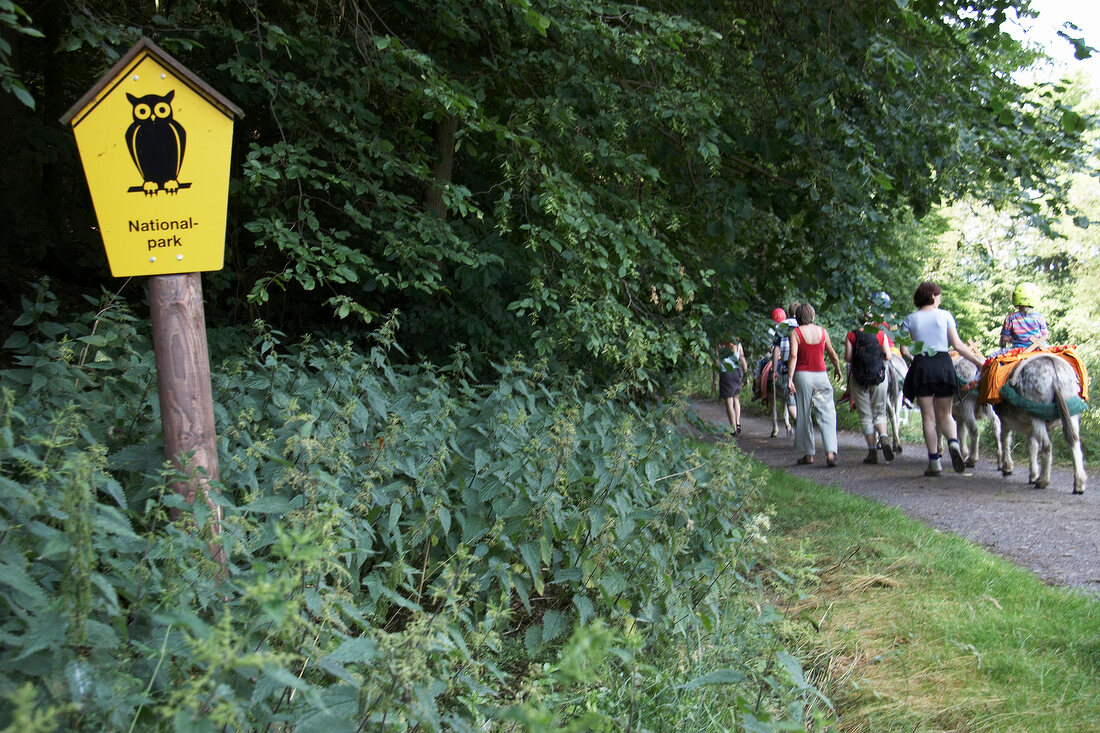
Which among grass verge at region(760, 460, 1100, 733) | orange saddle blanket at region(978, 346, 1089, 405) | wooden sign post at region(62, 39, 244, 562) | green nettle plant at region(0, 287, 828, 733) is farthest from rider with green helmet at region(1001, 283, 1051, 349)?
wooden sign post at region(62, 39, 244, 562)

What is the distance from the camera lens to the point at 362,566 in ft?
13.1

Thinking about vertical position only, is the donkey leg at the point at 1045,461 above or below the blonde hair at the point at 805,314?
below

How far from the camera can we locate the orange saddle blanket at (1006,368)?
8.33 m

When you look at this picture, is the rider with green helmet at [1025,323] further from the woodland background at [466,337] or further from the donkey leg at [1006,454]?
the woodland background at [466,337]

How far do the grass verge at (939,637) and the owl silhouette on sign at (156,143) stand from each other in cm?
286

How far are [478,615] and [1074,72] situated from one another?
30578 millimetres

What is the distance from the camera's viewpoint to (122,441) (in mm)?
3639

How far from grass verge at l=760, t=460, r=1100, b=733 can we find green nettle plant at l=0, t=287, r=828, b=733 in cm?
36

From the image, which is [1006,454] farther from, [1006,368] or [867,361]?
[867,361]

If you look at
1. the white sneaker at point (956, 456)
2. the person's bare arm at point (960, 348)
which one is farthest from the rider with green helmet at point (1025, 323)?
the white sneaker at point (956, 456)

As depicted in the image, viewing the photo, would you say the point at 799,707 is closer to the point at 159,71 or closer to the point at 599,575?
the point at 599,575

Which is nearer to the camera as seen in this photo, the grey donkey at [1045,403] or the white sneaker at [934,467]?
the grey donkey at [1045,403]

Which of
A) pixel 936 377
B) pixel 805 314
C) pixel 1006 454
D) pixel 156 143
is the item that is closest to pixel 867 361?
pixel 805 314

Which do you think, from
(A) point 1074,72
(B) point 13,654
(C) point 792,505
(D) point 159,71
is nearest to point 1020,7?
(C) point 792,505
